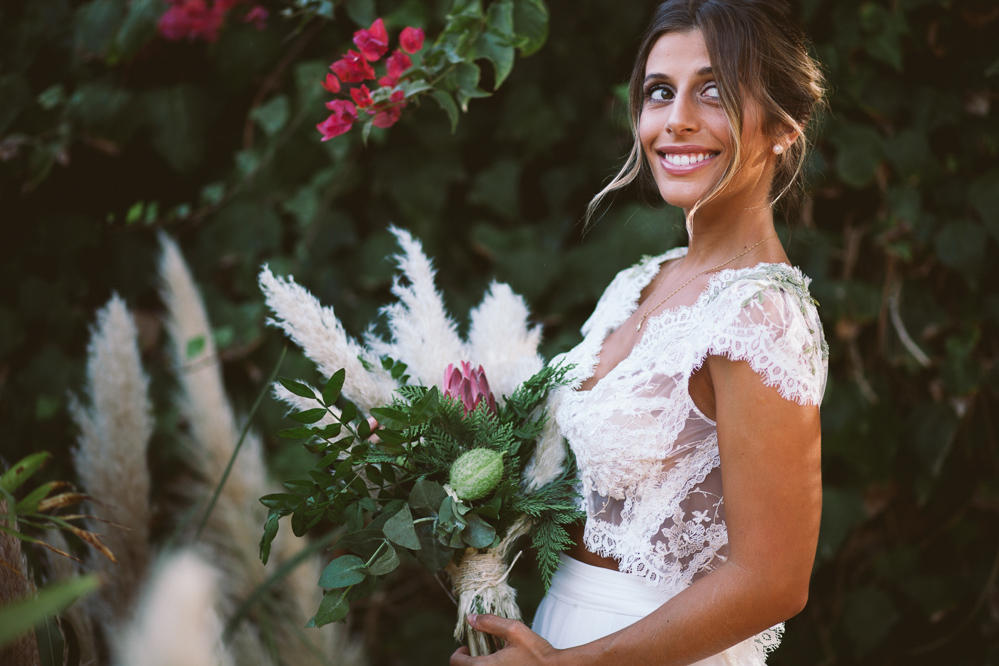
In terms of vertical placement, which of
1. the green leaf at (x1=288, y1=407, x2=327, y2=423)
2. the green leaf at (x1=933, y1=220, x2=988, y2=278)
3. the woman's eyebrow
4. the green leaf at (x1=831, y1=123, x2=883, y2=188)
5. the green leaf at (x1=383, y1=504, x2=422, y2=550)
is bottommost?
the green leaf at (x1=933, y1=220, x2=988, y2=278)

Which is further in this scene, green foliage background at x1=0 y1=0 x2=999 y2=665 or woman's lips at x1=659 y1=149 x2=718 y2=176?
green foliage background at x1=0 y1=0 x2=999 y2=665

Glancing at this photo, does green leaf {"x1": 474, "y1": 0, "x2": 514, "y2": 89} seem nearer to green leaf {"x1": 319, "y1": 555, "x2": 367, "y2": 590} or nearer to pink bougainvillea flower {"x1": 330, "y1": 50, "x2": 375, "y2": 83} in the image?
pink bougainvillea flower {"x1": 330, "y1": 50, "x2": 375, "y2": 83}

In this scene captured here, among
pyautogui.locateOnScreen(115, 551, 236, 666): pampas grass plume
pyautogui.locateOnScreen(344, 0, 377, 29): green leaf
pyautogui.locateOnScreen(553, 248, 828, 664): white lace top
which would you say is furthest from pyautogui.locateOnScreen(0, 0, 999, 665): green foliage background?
pyautogui.locateOnScreen(115, 551, 236, 666): pampas grass plume

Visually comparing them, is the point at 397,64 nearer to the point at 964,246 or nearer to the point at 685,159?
the point at 685,159

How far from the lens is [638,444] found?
2.52ft

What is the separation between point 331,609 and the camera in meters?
0.68

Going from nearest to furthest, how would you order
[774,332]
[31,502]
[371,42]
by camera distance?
[31,502]
[774,332]
[371,42]

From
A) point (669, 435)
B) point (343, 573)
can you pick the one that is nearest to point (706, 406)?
point (669, 435)

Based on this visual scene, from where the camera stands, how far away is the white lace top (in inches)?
28.0

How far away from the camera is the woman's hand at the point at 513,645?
2.34ft

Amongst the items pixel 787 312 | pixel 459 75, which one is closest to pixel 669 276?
pixel 787 312

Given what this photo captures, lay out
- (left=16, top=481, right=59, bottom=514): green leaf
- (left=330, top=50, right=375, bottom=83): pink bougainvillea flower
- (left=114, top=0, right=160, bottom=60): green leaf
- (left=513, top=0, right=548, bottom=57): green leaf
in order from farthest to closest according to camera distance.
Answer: (left=114, top=0, right=160, bottom=60): green leaf → (left=513, top=0, right=548, bottom=57): green leaf → (left=330, top=50, right=375, bottom=83): pink bougainvillea flower → (left=16, top=481, right=59, bottom=514): green leaf

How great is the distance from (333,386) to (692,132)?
0.50 meters

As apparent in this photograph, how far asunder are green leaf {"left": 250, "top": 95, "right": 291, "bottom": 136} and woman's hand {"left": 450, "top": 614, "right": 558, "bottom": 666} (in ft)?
3.65
